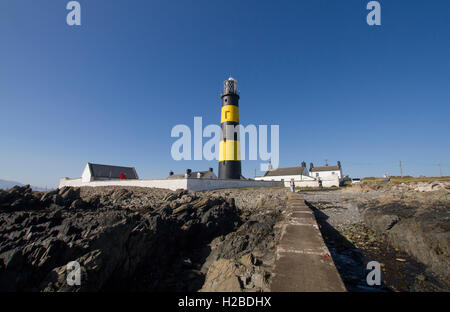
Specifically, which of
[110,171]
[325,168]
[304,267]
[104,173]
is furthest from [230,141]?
[325,168]

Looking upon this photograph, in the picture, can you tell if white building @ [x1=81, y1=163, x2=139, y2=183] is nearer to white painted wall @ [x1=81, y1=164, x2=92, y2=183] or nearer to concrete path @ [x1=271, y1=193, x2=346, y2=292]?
white painted wall @ [x1=81, y1=164, x2=92, y2=183]

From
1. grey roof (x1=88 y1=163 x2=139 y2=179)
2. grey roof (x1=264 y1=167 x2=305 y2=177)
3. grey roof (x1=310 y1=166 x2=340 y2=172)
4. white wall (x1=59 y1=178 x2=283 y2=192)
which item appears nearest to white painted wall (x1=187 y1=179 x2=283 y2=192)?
white wall (x1=59 y1=178 x2=283 y2=192)

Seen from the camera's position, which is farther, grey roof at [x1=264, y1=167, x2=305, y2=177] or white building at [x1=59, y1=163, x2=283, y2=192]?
grey roof at [x1=264, y1=167, x2=305, y2=177]

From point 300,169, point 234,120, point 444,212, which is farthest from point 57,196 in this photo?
point 300,169

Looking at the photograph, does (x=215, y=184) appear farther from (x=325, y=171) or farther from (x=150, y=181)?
(x=325, y=171)

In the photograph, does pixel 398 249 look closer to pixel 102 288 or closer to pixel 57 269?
pixel 102 288

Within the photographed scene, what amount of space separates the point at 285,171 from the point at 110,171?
1676 inches

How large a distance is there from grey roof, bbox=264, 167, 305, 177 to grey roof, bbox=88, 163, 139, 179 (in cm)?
3525

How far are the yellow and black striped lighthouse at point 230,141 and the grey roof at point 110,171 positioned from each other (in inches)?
957

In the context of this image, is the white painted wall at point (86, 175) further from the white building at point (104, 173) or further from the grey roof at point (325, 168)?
the grey roof at point (325, 168)

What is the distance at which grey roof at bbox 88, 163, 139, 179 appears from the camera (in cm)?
3497

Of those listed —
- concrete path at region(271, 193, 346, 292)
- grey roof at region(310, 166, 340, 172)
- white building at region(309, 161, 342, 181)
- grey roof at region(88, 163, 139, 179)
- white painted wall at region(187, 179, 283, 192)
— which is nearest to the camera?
concrete path at region(271, 193, 346, 292)

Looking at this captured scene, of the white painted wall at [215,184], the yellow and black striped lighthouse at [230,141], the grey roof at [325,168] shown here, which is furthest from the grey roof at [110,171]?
the grey roof at [325,168]
